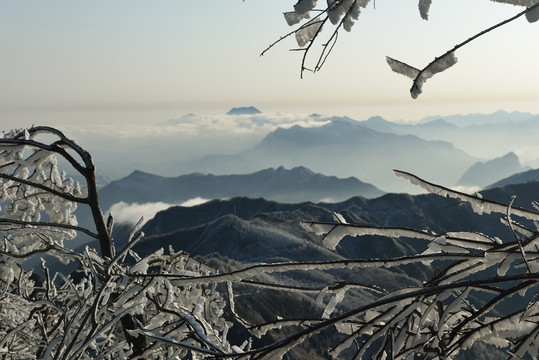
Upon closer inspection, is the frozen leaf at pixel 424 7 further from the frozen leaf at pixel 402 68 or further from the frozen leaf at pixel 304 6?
the frozen leaf at pixel 304 6

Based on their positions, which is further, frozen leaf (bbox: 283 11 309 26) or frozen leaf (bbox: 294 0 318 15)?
frozen leaf (bbox: 283 11 309 26)

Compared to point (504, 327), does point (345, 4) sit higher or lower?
higher

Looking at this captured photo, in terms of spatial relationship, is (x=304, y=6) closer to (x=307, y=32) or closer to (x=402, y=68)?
(x=307, y=32)

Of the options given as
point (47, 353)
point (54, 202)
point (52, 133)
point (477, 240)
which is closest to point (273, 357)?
point (477, 240)

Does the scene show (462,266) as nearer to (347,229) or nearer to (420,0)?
(347,229)

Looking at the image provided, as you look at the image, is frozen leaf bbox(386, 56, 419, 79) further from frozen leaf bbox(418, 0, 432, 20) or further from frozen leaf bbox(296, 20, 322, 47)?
frozen leaf bbox(296, 20, 322, 47)

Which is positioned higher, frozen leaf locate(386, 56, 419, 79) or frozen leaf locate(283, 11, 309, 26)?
frozen leaf locate(283, 11, 309, 26)

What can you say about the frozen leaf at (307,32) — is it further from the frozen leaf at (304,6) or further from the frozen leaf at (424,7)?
the frozen leaf at (424,7)

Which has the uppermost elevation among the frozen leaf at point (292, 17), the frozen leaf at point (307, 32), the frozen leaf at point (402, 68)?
the frozen leaf at point (292, 17)

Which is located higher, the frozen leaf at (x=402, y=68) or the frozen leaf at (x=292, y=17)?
the frozen leaf at (x=292, y=17)

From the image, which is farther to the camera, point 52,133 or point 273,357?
point 52,133

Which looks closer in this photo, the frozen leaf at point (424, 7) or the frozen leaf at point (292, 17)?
the frozen leaf at point (424, 7)
